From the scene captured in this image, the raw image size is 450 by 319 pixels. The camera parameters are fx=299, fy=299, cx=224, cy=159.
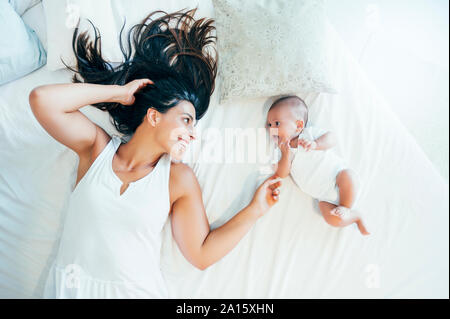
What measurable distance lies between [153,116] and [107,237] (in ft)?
1.37

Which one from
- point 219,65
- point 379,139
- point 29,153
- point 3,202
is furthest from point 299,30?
point 3,202

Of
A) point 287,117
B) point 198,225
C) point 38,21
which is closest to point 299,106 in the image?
point 287,117

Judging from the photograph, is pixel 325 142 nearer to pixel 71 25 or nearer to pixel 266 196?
pixel 266 196

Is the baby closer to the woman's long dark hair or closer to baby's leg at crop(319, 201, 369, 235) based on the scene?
baby's leg at crop(319, 201, 369, 235)

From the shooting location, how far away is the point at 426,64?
4.54 feet

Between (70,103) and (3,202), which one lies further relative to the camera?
(3,202)

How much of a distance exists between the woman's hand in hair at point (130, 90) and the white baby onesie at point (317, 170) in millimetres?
575

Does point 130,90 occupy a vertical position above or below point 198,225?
above

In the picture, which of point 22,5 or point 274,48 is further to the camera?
point 22,5

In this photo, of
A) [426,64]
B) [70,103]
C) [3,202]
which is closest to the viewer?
[70,103]

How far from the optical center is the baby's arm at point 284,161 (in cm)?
106

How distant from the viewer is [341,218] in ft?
3.36
